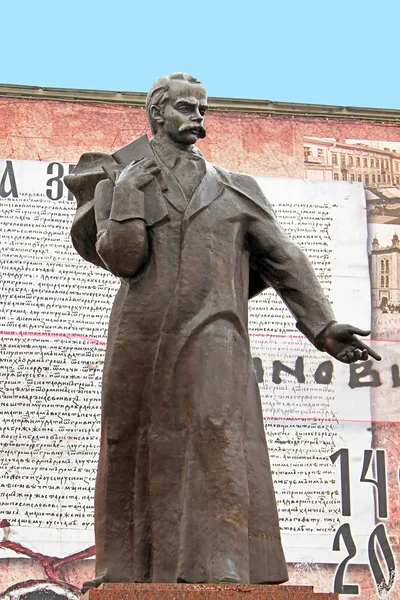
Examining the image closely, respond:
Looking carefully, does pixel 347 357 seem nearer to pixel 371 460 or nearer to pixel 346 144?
pixel 371 460

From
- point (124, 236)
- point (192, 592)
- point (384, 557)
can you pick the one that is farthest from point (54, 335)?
point (192, 592)

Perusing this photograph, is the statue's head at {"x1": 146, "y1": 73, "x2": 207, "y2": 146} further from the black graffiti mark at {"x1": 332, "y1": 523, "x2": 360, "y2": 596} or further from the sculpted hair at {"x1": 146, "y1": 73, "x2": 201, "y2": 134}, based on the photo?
the black graffiti mark at {"x1": 332, "y1": 523, "x2": 360, "y2": 596}

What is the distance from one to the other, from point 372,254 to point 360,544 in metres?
2.11

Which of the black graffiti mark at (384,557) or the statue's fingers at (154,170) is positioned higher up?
the statue's fingers at (154,170)

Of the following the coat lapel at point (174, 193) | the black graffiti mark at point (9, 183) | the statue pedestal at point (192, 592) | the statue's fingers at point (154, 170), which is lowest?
the statue pedestal at point (192, 592)

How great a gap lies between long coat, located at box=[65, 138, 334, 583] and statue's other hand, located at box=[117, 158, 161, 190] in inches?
1.7

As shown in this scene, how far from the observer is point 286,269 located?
353 centimetres

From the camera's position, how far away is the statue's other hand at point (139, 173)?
3.39 meters

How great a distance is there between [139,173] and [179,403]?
0.68 meters

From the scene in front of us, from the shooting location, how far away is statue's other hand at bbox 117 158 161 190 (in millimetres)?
3391

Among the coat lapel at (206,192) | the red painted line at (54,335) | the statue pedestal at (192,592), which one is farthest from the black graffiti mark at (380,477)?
the statue pedestal at (192,592)

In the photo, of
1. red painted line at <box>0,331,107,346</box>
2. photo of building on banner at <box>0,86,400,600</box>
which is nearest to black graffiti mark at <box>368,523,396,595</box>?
photo of building on banner at <box>0,86,400,600</box>

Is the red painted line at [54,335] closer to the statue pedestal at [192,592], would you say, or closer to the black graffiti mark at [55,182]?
the black graffiti mark at [55,182]

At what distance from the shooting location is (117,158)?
357 cm
